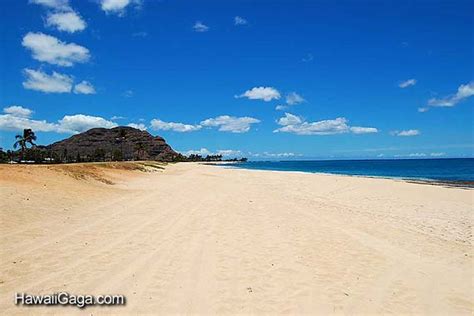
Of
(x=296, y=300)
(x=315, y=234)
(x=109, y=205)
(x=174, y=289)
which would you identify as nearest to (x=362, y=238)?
(x=315, y=234)

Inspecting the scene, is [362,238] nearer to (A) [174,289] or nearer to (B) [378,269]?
(B) [378,269]

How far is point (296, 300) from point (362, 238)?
6.21 m

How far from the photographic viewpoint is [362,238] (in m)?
12.0

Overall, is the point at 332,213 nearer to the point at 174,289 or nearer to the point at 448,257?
the point at 448,257

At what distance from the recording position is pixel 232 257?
9289mm

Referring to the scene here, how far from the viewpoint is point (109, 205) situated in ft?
57.6

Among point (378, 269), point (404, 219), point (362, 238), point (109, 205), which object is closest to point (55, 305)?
point (378, 269)

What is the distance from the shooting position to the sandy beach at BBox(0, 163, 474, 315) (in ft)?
22.0

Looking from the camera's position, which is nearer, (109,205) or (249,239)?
(249,239)

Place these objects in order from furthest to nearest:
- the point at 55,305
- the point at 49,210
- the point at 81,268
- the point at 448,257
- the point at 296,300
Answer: the point at 49,210, the point at 448,257, the point at 81,268, the point at 296,300, the point at 55,305

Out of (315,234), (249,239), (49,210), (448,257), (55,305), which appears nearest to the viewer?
(55,305)

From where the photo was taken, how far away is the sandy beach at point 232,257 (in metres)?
6.70

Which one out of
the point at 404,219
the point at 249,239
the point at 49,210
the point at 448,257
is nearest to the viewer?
the point at 448,257

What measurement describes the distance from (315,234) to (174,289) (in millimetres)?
6717
